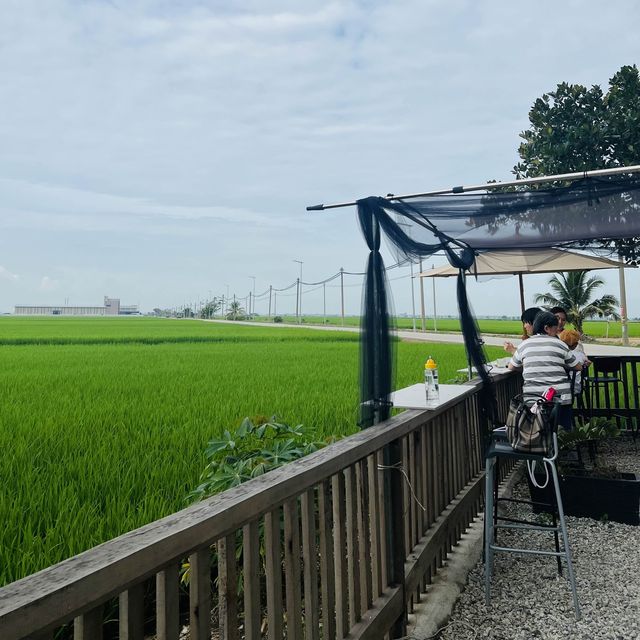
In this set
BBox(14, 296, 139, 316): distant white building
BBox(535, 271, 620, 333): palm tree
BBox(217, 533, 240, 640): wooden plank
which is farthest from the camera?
BBox(14, 296, 139, 316): distant white building

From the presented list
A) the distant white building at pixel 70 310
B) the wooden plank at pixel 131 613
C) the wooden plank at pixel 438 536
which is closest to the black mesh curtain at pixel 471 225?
the wooden plank at pixel 438 536

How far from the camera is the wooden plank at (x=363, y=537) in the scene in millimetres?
1855

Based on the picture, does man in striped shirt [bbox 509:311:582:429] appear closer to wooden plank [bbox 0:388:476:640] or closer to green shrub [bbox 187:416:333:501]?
green shrub [bbox 187:416:333:501]

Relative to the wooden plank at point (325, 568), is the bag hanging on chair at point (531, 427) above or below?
above

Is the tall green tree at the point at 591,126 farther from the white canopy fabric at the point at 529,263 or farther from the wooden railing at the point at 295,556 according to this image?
the wooden railing at the point at 295,556

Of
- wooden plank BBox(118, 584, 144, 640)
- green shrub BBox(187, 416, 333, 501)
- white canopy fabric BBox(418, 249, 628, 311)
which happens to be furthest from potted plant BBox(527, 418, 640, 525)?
wooden plank BBox(118, 584, 144, 640)

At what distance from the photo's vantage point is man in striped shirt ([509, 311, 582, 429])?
3629 millimetres

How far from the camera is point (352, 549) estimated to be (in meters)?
1.77

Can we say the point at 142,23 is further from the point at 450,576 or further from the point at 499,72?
the point at 450,576

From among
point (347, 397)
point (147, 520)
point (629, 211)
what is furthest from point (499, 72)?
point (147, 520)

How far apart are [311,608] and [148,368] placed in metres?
10.4

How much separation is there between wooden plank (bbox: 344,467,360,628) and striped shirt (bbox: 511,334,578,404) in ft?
7.45

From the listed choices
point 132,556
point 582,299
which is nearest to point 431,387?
point 132,556

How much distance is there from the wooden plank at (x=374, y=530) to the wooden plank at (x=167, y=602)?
1059 mm
